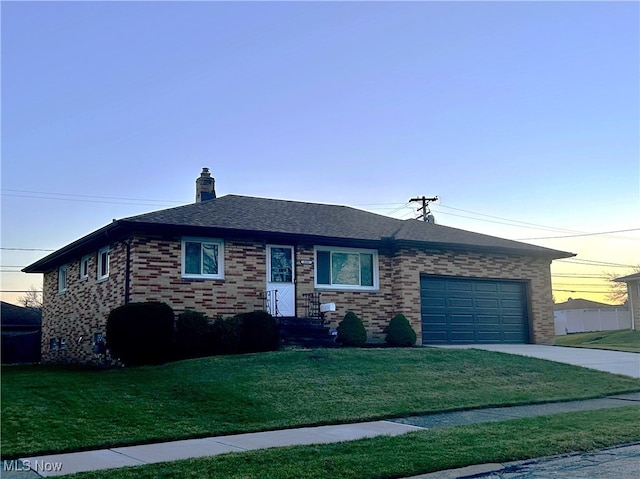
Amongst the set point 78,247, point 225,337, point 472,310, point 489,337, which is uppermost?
point 78,247

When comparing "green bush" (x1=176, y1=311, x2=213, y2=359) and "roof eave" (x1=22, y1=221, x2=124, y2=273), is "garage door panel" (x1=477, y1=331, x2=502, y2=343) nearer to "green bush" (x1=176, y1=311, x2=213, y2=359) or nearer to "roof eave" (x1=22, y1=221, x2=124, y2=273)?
"green bush" (x1=176, y1=311, x2=213, y2=359)

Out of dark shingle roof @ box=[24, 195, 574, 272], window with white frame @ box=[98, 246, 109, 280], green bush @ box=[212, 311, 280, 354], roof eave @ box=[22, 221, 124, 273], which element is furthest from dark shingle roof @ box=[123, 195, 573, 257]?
green bush @ box=[212, 311, 280, 354]

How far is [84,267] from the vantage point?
Answer: 23.1 metres

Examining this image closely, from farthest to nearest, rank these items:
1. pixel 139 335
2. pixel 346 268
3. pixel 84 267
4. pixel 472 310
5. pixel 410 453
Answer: pixel 472 310
pixel 84 267
pixel 346 268
pixel 139 335
pixel 410 453

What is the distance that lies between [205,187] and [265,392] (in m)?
12.5

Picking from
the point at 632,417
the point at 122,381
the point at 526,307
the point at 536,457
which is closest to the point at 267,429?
the point at 536,457

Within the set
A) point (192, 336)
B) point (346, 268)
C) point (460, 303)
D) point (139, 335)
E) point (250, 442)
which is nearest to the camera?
point (250, 442)

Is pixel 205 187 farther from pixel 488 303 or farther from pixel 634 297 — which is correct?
pixel 634 297

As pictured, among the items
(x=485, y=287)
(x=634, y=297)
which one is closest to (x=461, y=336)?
(x=485, y=287)

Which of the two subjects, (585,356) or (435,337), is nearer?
(585,356)

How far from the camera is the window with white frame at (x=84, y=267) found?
22625 mm

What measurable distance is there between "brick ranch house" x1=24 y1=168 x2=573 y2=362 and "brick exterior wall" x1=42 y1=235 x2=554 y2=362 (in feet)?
0.11

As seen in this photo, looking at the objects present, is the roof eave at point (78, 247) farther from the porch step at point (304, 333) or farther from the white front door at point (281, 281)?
the porch step at point (304, 333)

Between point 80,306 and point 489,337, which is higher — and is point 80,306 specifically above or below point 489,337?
above
